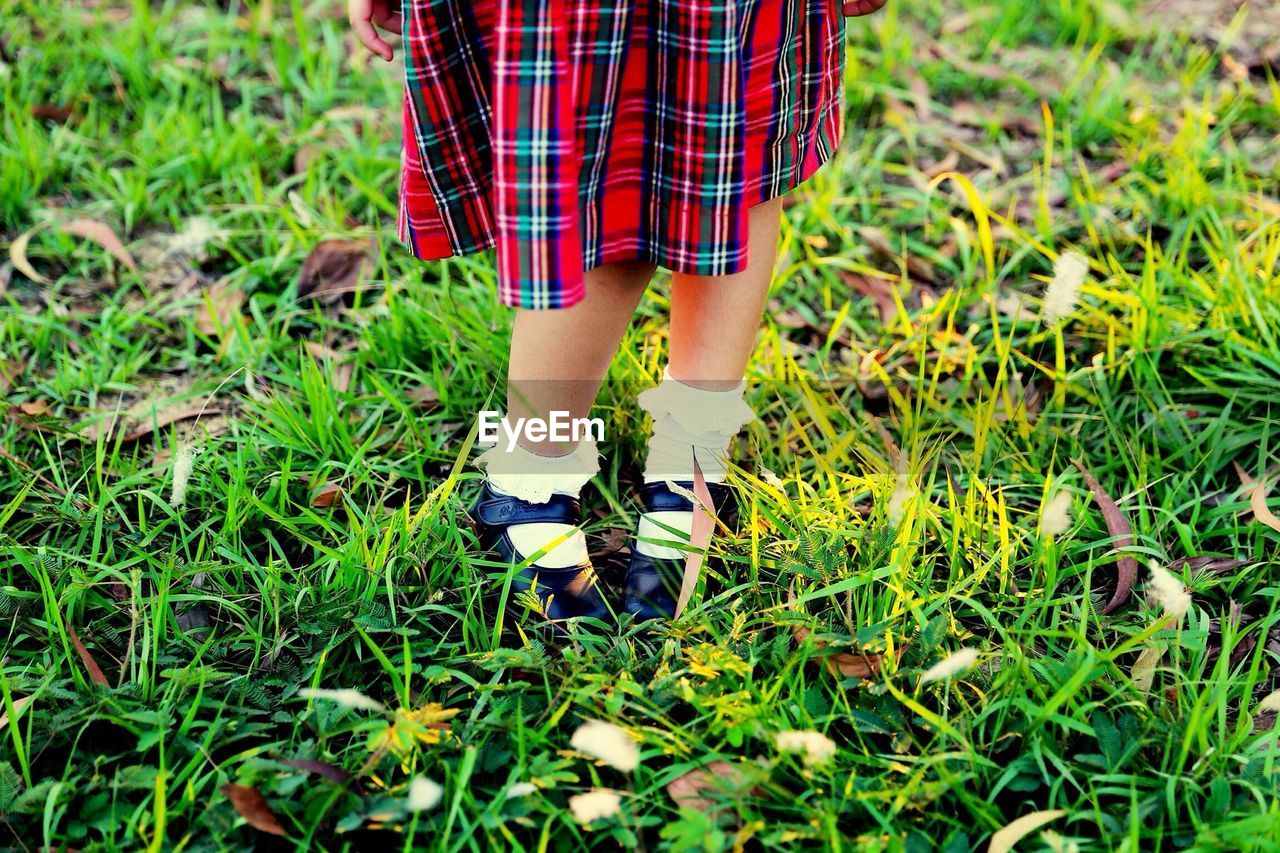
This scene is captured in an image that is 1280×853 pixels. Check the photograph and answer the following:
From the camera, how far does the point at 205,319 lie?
181 cm

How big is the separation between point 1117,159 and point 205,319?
6.00 ft

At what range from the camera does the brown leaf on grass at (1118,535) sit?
1.31 m

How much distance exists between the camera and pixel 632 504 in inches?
58.7

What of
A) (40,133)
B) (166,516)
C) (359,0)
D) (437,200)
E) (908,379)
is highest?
(359,0)

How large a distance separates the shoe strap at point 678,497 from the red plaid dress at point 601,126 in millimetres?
352

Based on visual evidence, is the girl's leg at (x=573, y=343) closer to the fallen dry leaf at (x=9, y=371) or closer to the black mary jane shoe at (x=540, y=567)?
the black mary jane shoe at (x=540, y=567)

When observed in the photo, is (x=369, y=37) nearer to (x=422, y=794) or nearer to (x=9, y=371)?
(x=422, y=794)

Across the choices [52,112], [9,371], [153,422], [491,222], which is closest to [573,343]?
[491,222]

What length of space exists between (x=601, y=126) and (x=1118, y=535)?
0.86m

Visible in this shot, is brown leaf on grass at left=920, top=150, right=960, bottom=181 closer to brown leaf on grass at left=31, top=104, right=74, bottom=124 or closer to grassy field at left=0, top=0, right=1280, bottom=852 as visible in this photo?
grassy field at left=0, top=0, right=1280, bottom=852

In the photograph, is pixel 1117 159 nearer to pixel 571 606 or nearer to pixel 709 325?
pixel 709 325

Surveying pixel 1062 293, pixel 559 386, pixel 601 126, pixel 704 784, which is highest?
pixel 601 126

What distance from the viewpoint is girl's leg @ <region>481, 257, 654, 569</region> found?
1.21 metres

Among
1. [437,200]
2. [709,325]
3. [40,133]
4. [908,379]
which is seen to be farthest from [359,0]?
[40,133]
